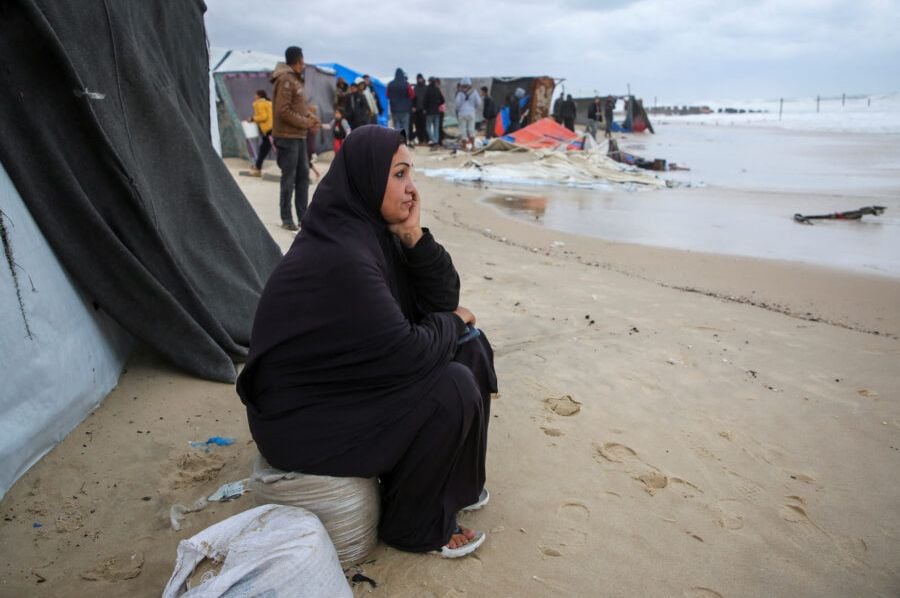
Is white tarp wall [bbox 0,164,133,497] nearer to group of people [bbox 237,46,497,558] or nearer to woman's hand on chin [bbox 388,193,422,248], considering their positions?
group of people [bbox 237,46,497,558]

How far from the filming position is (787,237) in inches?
313

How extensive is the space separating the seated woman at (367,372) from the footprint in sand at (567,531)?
241mm

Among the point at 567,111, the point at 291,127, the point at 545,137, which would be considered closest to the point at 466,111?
the point at 545,137

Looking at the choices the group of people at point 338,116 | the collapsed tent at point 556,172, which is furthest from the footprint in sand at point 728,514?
the collapsed tent at point 556,172

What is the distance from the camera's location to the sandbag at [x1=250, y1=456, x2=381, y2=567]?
6.49ft

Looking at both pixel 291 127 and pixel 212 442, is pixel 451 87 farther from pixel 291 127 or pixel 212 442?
pixel 212 442

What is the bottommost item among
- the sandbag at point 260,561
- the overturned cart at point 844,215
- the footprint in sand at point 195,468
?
the footprint in sand at point 195,468

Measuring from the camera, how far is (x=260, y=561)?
1689 mm

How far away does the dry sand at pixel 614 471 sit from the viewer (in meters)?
2.09

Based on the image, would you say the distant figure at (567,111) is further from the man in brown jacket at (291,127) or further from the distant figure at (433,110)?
the man in brown jacket at (291,127)

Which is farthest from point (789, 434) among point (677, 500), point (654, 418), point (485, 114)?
point (485, 114)

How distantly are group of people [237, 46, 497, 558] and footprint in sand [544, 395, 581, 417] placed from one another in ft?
3.34

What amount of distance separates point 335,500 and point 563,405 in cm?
152

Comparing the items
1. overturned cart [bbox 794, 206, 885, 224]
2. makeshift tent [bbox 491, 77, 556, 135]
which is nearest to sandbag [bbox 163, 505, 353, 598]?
overturned cart [bbox 794, 206, 885, 224]
